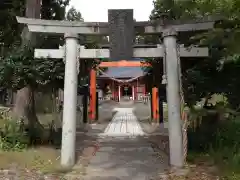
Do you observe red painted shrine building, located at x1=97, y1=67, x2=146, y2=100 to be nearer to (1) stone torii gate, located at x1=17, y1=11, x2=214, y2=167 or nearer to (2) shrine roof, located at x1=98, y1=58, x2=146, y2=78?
(2) shrine roof, located at x1=98, y1=58, x2=146, y2=78

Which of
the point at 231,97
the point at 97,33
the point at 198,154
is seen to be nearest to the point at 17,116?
the point at 97,33

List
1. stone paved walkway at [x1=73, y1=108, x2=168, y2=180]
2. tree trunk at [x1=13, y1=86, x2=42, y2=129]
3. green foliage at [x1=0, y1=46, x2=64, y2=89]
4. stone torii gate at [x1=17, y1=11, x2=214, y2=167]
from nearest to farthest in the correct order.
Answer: stone paved walkway at [x1=73, y1=108, x2=168, y2=180] → stone torii gate at [x1=17, y1=11, x2=214, y2=167] → green foliage at [x1=0, y1=46, x2=64, y2=89] → tree trunk at [x1=13, y1=86, x2=42, y2=129]

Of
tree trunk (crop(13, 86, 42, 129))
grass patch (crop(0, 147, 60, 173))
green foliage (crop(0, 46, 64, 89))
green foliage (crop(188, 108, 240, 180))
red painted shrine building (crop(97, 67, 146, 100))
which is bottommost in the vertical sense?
grass patch (crop(0, 147, 60, 173))

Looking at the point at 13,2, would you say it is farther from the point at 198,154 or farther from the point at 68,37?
the point at 198,154

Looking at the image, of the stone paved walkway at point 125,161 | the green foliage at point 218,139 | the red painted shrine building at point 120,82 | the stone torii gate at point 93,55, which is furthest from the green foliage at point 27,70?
the red painted shrine building at point 120,82

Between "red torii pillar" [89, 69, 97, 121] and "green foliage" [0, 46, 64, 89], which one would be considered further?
"red torii pillar" [89, 69, 97, 121]

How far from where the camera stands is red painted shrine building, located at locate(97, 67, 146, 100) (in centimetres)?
3584

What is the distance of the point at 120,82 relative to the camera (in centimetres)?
3653

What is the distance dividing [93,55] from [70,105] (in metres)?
1.29

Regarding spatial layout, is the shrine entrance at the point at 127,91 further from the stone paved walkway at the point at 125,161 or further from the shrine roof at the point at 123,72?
the stone paved walkway at the point at 125,161

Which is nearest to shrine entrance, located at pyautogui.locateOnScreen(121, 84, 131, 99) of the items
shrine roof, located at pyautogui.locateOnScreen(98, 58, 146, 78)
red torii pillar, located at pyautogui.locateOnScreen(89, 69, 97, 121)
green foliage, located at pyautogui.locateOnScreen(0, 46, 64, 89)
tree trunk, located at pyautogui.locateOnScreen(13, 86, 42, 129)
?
shrine roof, located at pyautogui.locateOnScreen(98, 58, 146, 78)

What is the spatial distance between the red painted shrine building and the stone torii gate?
2724cm

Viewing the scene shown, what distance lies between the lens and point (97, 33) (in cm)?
777

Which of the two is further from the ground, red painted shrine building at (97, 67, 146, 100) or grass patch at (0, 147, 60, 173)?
red painted shrine building at (97, 67, 146, 100)
